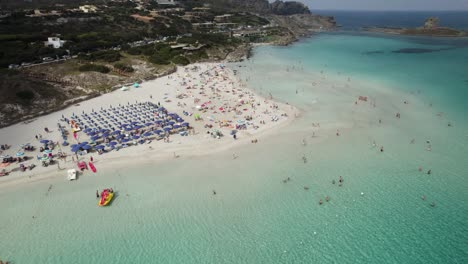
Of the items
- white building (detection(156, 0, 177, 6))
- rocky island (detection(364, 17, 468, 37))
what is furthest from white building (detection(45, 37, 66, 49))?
rocky island (detection(364, 17, 468, 37))

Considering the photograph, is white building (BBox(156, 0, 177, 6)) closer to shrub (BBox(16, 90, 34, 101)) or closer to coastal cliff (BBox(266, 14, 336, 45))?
coastal cliff (BBox(266, 14, 336, 45))

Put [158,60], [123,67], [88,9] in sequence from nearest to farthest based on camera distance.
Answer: [123,67], [158,60], [88,9]

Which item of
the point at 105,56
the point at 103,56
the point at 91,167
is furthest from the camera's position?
the point at 103,56

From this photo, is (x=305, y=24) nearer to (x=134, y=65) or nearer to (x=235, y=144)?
(x=134, y=65)

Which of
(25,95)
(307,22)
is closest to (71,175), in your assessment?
(25,95)

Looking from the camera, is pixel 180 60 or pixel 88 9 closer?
pixel 180 60

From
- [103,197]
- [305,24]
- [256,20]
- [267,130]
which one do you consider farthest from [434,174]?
[305,24]

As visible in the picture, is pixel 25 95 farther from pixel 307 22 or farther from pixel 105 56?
pixel 307 22
